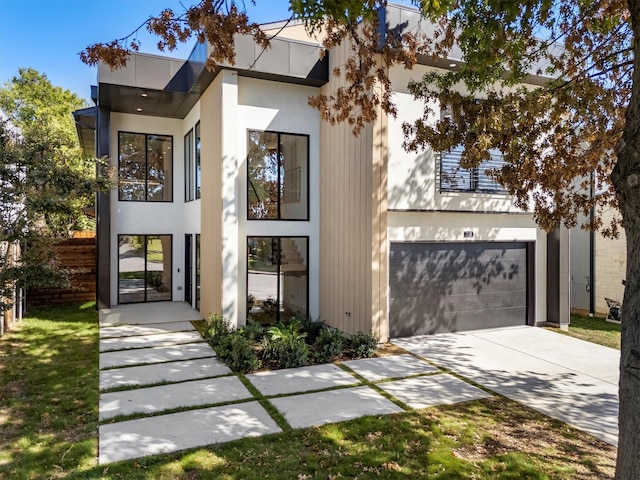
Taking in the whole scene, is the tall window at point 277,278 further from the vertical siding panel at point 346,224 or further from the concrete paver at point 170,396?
the concrete paver at point 170,396

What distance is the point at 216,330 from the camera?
8.54 meters

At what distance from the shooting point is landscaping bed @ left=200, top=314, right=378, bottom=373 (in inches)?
277

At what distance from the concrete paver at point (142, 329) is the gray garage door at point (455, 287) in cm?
Result: 473

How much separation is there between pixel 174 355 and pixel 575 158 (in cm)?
733

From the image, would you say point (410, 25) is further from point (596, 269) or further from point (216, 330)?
point (596, 269)

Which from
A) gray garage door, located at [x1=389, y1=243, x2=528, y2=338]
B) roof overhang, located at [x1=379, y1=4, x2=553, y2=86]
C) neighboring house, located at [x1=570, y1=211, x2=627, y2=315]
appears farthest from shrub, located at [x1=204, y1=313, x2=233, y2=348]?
neighboring house, located at [x1=570, y1=211, x2=627, y2=315]

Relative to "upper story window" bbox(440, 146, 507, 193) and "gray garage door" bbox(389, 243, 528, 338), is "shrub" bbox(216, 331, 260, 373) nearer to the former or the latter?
"gray garage door" bbox(389, 243, 528, 338)

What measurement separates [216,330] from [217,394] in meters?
2.82

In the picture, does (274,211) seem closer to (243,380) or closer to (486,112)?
(243,380)

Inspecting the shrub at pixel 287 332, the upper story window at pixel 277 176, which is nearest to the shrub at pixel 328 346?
the shrub at pixel 287 332

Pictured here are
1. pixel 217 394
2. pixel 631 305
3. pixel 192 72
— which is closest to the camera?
pixel 631 305

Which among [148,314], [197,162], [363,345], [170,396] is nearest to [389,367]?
[363,345]

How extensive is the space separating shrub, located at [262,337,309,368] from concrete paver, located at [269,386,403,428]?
127 centimetres

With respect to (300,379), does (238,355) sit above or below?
above
